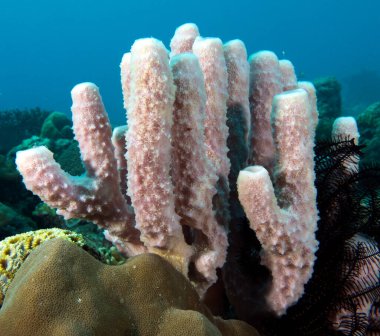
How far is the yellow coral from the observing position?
2291mm

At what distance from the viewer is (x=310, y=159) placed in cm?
212

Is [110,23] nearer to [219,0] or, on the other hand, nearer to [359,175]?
[219,0]

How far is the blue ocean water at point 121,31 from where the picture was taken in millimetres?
104319

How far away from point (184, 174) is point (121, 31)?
144m

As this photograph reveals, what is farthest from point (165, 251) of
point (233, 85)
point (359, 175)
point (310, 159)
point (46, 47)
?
point (46, 47)

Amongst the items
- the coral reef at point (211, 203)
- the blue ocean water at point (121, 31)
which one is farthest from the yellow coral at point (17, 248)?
the blue ocean water at point (121, 31)

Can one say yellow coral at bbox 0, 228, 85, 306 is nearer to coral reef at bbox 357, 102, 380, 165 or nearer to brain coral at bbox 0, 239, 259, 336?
brain coral at bbox 0, 239, 259, 336

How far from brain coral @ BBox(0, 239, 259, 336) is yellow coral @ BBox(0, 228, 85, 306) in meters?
0.59

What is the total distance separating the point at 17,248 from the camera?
2395 mm

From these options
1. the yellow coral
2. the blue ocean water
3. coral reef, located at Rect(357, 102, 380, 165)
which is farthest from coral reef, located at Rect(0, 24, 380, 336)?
the blue ocean water

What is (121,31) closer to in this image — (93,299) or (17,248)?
(17,248)

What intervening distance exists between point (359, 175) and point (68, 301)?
2079 millimetres

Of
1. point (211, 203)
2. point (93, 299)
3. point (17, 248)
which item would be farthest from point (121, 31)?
point (93, 299)

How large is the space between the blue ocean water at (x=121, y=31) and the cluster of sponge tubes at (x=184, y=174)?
9399cm
